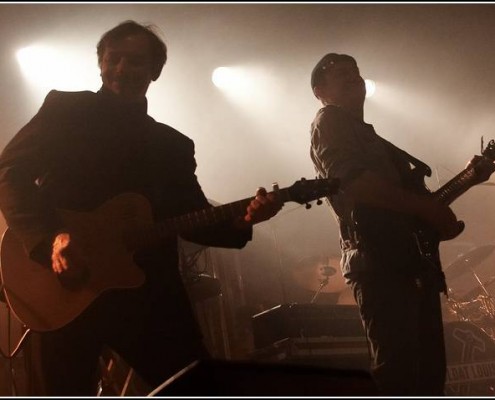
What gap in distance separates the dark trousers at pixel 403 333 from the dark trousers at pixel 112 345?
797mm

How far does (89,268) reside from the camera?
2158mm

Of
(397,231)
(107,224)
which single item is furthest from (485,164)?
(107,224)

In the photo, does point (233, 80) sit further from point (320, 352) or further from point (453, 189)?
point (453, 189)

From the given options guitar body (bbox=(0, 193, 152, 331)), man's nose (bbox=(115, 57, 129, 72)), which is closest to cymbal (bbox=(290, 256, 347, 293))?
man's nose (bbox=(115, 57, 129, 72))

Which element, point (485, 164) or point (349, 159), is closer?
point (349, 159)

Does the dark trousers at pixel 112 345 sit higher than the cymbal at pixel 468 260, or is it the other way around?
the dark trousers at pixel 112 345

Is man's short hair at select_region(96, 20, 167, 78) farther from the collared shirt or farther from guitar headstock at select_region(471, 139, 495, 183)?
guitar headstock at select_region(471, 139, 495, 183)

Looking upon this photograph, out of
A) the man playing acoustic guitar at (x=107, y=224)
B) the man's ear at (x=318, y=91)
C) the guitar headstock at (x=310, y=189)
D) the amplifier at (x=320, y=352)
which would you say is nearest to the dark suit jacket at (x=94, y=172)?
the man playing acoustic guitar at (x=107, y=224)

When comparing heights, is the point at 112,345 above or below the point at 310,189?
below

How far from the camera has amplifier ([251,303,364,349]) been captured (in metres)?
4.12

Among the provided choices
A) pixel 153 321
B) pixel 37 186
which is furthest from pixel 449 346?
pixel 37 186

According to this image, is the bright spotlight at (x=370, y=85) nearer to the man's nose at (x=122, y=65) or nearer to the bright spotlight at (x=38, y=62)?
the bright spotlight at (x=38, y=62)

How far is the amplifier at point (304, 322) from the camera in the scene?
4.12m

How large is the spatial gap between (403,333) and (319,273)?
361cm
